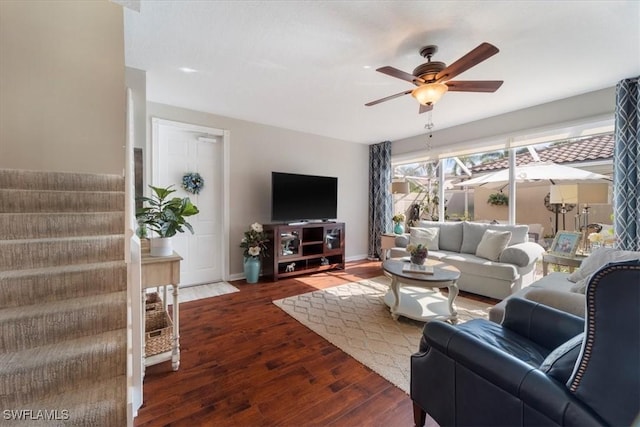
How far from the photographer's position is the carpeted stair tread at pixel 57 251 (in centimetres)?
163

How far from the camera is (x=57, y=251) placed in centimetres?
173

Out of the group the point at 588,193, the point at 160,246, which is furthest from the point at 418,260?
the point at 160,246

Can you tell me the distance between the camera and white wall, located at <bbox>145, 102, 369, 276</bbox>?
3920 mm

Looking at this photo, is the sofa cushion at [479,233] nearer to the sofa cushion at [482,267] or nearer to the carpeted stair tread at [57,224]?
the sofa cushion at [482,267]

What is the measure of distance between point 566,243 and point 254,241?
3876mm

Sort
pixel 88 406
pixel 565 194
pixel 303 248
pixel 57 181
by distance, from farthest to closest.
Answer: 1. pixel 303 248
2. pixel 565 194
3. pixel 57 181
4. pixel 88 406

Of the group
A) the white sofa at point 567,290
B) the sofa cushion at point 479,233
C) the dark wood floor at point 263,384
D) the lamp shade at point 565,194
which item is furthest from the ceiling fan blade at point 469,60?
the sofa cushion at point 479,233

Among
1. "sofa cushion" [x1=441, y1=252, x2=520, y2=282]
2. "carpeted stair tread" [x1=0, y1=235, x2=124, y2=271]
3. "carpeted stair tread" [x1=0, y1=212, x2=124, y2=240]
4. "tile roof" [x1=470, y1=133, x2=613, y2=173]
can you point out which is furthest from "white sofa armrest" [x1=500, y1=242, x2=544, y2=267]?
"carpeted stair tread" [x1=0, y1=212, x2=124, y2=240]

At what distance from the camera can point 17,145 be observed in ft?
8.69

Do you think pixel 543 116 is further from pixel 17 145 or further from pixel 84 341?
pixel 17 145

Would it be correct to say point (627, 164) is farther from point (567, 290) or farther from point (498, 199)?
point (567, 290)

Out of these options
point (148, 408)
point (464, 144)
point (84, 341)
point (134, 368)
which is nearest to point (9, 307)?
point (84, 341)

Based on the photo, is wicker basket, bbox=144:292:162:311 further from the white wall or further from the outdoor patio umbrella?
the outdoor patio umbrella

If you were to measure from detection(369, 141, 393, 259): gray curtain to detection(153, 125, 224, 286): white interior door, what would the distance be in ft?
10.1
